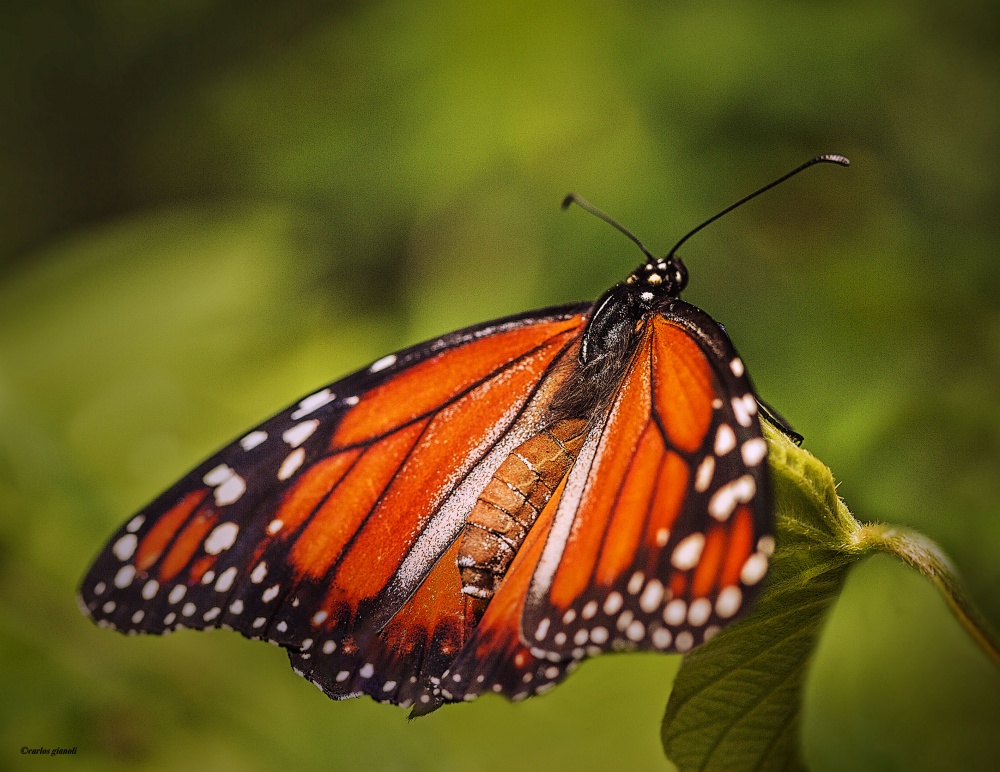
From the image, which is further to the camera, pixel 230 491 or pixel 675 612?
pixel 230 491

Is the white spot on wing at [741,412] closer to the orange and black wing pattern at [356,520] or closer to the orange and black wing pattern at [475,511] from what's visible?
the orange and black wing pattern at [475,511]

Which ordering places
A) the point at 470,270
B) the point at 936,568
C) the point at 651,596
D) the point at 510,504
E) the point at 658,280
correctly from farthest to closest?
the point at 470,270 → the point at 658,280 → the point at 510,504 → the point at 651,596 → the point at 936,568

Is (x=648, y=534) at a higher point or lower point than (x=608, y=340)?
lower

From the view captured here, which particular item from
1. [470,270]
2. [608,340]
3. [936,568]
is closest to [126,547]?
[608,340]

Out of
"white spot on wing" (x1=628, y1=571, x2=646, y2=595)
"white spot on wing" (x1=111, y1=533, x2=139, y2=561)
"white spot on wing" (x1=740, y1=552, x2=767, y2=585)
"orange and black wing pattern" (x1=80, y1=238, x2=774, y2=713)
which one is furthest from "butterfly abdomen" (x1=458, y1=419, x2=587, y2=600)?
"white spot on wing" (x1=111, y1=533, x2=139, y2=561)

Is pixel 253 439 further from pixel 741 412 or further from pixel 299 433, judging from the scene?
pixel 741 412

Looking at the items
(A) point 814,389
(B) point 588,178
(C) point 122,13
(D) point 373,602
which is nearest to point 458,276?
(B) point 588,178

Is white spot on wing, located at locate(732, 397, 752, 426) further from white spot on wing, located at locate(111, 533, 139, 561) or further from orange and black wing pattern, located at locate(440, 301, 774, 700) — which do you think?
white spot on wing, located at locate(111, 533, 139, 561)
